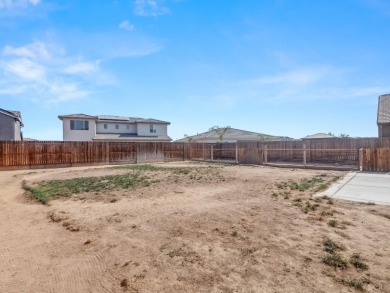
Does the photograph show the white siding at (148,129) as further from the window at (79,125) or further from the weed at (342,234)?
the weed at (342,234)

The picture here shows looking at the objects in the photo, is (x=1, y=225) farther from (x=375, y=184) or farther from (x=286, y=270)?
(x=375, y=184)

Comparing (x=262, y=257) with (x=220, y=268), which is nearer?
(x=220, y=268)

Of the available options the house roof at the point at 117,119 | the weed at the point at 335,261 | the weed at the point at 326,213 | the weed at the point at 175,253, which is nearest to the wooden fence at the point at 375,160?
the weed at the point at 326,213

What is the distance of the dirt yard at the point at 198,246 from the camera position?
3.19 m

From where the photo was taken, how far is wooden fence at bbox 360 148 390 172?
525 inches

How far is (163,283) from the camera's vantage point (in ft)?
10.4

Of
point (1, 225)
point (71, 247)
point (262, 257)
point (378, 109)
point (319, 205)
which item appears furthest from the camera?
point (378, 109)

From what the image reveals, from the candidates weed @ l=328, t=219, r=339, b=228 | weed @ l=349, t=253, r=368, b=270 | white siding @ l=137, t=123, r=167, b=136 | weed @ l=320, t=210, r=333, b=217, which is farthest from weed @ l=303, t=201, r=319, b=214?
white siding @ l=137, t=123, r=167, b=136

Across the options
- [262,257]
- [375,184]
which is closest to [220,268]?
[262,257]

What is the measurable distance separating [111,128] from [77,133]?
4469mm

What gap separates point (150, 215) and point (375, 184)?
8051 millimetres

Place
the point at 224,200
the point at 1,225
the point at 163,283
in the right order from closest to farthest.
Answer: the point at 163,283 → the point at 1,225 → the point at 224,200

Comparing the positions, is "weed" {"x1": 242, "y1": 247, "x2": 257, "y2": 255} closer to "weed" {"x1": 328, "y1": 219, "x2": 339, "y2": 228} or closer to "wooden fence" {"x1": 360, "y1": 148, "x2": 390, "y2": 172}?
"weed" {"x1": 328, "y1": 219, "x2": 339, "y2": 228}

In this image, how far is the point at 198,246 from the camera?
4.15 metres
